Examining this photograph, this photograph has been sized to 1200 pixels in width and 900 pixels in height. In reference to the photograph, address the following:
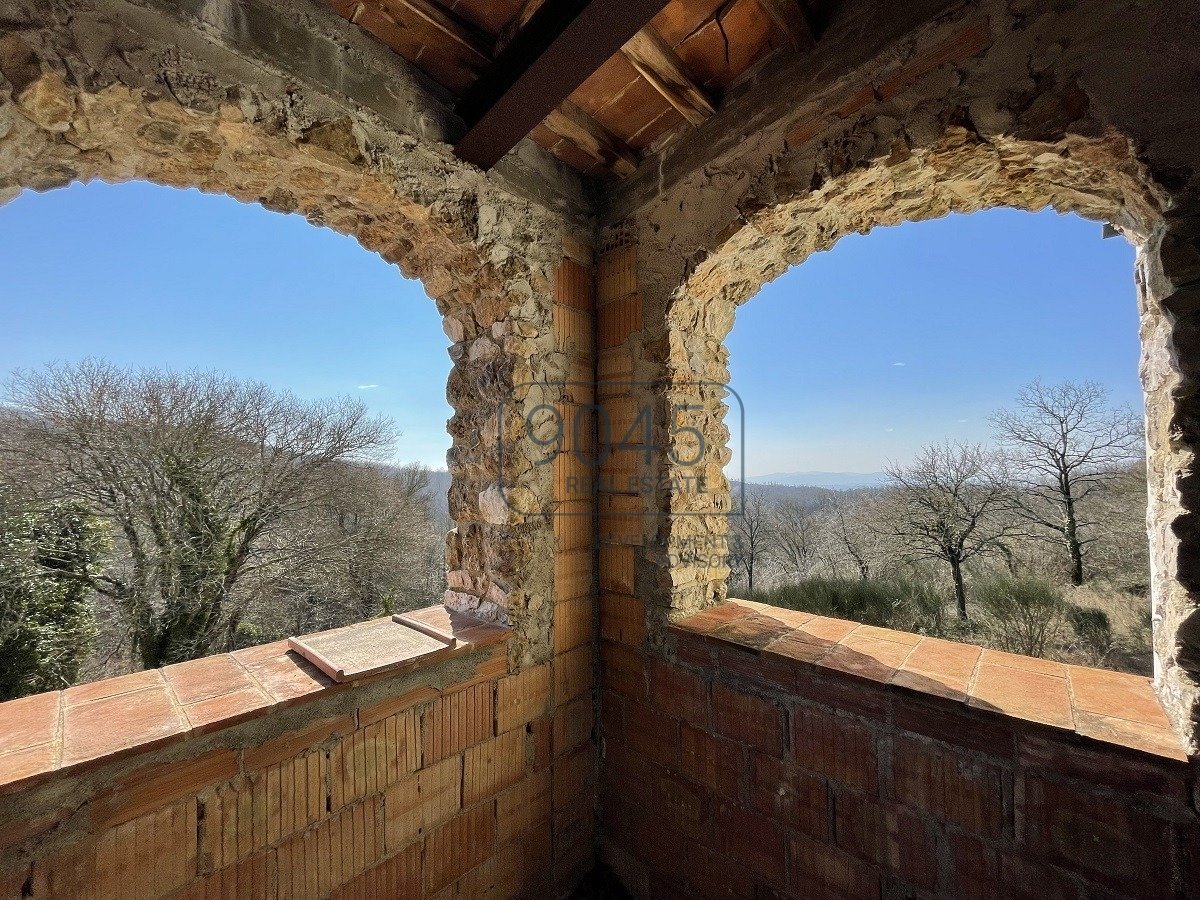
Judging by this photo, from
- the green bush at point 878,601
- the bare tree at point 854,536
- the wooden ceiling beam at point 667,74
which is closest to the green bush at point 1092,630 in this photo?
the green bush at point 878,601

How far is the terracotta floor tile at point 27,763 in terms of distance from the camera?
2.77ft

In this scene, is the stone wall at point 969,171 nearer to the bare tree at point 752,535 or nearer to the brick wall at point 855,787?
the brick wall at point 855,787

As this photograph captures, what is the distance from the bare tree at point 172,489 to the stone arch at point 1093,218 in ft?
28.1

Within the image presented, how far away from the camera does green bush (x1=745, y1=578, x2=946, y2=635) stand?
7004 millimetres

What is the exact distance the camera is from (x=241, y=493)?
25.2ft

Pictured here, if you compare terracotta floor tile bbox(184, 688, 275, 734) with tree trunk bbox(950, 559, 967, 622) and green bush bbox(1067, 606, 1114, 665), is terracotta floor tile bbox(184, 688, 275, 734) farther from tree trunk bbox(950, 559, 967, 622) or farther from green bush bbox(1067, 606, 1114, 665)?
tree trunk bbox(950, 559, 967, 622)

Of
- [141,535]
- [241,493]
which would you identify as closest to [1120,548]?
[241,493]

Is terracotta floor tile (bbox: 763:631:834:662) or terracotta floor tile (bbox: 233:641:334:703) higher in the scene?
terracotta floor tile (bbox: 233:641:334:703)

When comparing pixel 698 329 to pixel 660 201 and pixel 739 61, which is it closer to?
A: pixel 660 201

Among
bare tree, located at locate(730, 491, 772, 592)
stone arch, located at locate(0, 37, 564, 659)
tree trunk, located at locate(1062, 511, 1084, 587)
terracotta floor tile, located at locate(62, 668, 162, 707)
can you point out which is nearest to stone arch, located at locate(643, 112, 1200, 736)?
stone arch, located at locate(0, 37, 564, 659)

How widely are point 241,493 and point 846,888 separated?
934 cm

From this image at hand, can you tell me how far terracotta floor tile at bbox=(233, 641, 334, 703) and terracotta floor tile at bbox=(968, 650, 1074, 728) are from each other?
5.51 feet

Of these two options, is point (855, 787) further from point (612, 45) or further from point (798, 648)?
point (612, 45)

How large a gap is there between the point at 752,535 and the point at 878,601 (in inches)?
153
